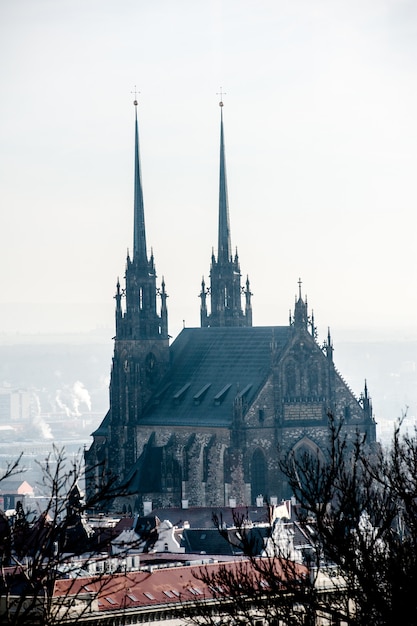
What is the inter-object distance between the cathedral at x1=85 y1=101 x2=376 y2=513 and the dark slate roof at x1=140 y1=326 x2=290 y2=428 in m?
0.07

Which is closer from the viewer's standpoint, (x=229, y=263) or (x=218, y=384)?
(x=218, y=384)

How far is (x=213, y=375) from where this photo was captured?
491 feet

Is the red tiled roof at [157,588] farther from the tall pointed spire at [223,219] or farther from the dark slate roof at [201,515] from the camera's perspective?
the tall pointed spire at [223,219]

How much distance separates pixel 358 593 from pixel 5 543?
10.2 m

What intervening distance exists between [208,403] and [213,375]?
8.01ft

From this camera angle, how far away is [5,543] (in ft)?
148

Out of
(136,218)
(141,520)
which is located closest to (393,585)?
(141,520)

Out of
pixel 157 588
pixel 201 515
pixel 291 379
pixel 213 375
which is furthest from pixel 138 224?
pixel 157 588

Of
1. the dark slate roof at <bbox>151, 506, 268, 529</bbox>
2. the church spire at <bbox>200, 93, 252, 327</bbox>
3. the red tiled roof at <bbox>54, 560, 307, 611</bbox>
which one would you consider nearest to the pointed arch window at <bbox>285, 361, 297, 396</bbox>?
the dark slate roof at <bbox>151, 506, 268, 529</bbox>

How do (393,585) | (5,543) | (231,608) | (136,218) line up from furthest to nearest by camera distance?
1. (136,218)
2. (231,608)
3. (393,585)
4. (5,543)

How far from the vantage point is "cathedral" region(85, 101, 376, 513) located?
143750 millimetres

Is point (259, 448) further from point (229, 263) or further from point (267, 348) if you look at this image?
point (229, 263)

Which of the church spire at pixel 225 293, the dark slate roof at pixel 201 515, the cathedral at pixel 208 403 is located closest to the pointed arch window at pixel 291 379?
the cathedral at pixel 208 403

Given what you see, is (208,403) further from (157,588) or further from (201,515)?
(157,588)
